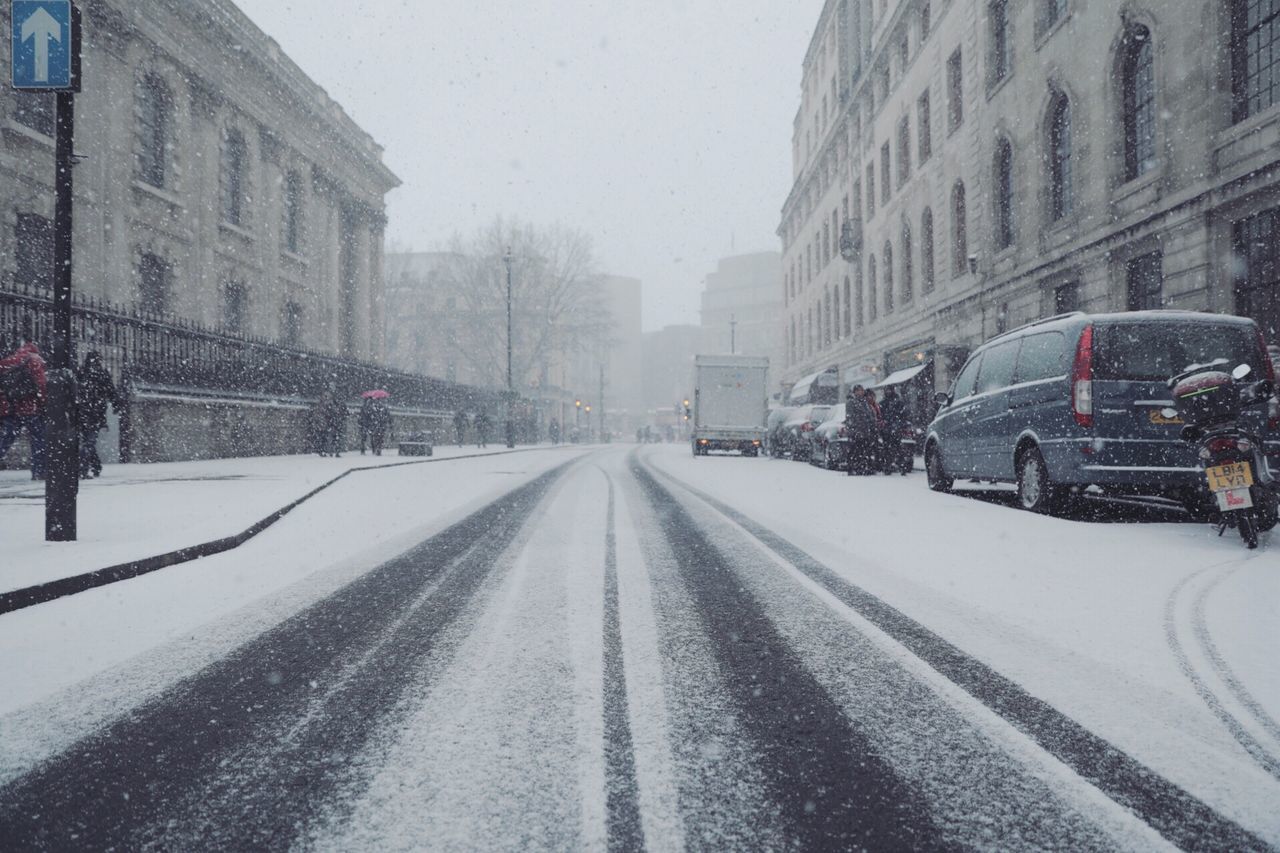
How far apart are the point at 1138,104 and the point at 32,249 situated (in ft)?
80.6

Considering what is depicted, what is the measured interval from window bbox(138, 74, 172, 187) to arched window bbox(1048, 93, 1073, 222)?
24312mm

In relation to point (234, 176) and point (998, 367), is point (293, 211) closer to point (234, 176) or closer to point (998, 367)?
point (234, 176)

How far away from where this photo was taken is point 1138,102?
609 inches

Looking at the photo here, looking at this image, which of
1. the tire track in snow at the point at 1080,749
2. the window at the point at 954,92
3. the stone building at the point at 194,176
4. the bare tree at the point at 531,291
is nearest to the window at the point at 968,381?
the tire track in snow at the point at 1080,749

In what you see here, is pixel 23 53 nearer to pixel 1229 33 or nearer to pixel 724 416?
pixel 1229 33

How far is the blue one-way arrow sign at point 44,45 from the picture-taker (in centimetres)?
589

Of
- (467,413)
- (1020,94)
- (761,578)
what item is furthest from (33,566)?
(467,413)

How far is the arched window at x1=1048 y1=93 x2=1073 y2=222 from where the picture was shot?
18219mm

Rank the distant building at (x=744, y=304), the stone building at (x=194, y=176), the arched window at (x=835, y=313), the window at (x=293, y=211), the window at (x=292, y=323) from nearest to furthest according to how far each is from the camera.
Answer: the stone building at (x=194, y=176)
the window at (x=292, y=323)
the window at (x=293, y=211)
the arched window at (x=835, y=313)
the distant building at (x=744, y=304)

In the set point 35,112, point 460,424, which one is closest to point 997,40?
point 35,112

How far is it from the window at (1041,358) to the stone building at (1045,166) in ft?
19.2

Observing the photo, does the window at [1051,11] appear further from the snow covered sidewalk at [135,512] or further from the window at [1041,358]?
the snow covered sidewalk at [135,512]

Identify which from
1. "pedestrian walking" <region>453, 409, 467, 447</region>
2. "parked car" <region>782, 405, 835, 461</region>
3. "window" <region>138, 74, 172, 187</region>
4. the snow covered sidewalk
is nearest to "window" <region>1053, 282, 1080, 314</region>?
"parked car" <region>782, 405, 835, 461</region>

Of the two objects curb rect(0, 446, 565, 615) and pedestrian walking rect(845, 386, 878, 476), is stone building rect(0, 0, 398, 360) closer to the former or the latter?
curb rect(0, 446, 565, 615)
